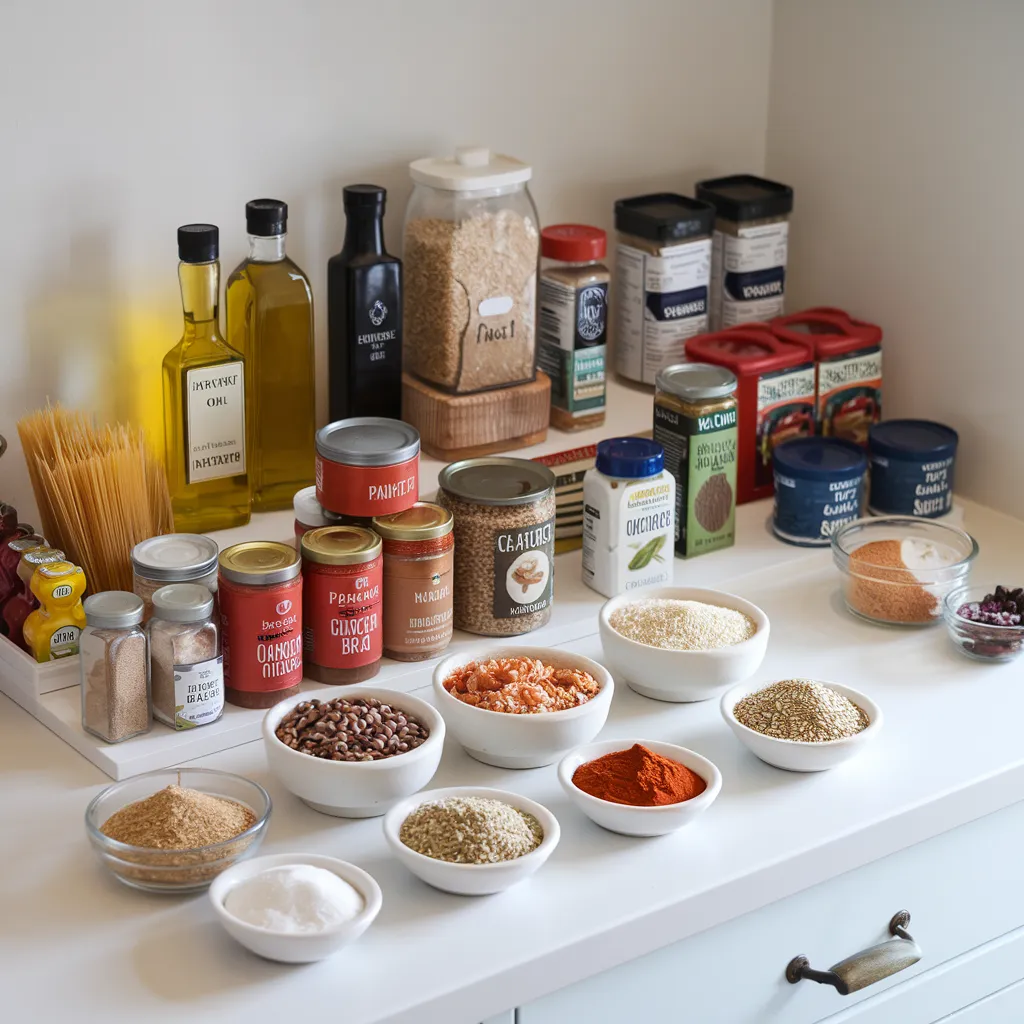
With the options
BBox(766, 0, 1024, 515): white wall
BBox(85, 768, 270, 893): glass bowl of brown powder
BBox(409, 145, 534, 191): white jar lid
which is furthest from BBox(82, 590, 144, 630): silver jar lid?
BBox(766, 0, 1024, 515): white wall

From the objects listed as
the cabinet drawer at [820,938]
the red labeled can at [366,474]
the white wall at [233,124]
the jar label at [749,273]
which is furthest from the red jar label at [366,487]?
the jar label at [749,273]

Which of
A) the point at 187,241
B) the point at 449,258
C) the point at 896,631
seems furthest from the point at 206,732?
the point at 896,631

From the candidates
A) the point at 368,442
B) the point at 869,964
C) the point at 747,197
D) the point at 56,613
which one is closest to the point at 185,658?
the point at 56,613

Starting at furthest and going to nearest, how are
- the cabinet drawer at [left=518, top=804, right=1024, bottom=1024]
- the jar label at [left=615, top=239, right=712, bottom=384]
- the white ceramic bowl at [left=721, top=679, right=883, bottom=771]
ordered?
1. the jar label at [left=615, top=239, right=712, bottom=384]
2. the white ceramic bowl at [left=721, top=679, right=883, bottom=771]
3. the cabinet drawer at [left=518, top=804, right=1024, bottom=1024]

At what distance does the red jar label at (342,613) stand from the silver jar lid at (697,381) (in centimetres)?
41

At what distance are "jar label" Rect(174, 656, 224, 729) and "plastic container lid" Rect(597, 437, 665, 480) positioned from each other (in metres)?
0.42

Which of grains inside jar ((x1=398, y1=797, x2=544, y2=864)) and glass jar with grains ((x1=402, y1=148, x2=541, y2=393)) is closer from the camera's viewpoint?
grains inside jar ((x1=398, y1=797, x2=544, y2=864))

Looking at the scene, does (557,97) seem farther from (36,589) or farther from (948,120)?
(36,589)

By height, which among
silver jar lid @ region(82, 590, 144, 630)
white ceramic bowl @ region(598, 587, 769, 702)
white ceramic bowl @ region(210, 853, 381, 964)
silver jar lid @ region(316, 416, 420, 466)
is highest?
silver jar lid @ region(316, 416, 420, 466)

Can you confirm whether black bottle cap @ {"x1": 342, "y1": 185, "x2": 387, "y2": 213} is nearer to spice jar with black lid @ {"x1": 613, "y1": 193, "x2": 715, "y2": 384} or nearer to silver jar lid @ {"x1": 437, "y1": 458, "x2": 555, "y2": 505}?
silver jar lid @ {"x1": 437, "y1": 458, "x2": 555, "y2": 505}

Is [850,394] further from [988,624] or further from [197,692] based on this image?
[197,692]

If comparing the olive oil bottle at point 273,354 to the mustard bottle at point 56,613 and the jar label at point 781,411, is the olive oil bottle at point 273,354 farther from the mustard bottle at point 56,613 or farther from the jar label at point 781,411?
the jar label at point 781,411

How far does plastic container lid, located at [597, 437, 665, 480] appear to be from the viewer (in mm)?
1398

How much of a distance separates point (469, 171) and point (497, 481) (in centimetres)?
37
